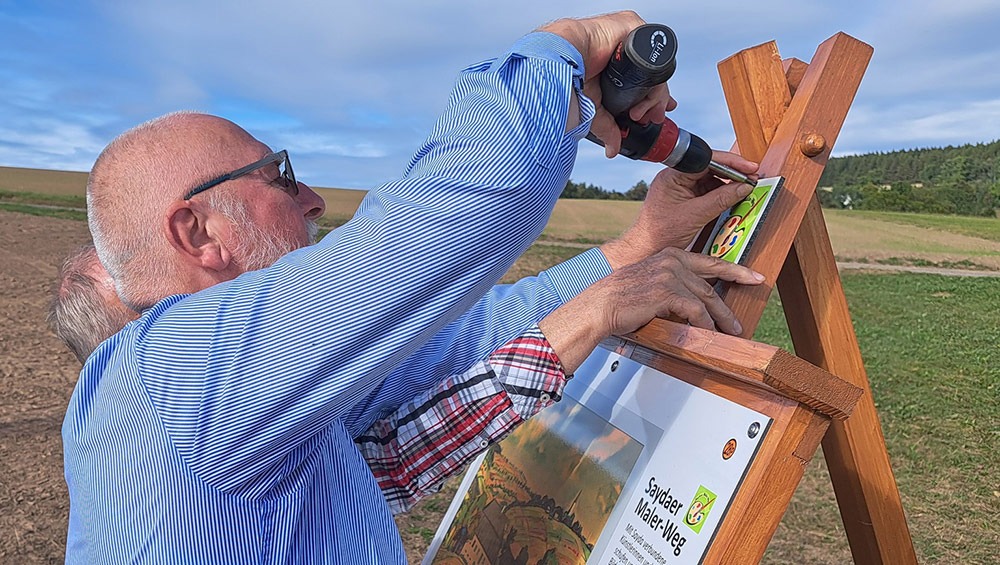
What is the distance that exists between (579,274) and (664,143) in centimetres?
56

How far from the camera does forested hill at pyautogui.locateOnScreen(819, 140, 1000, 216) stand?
29.1 m

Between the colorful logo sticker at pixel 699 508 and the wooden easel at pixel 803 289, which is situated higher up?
the wooden easel at pixel 803 289

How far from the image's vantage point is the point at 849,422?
1602mm

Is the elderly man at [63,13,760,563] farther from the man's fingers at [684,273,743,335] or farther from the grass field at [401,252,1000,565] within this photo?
the grass field at [401,252,1000,565]

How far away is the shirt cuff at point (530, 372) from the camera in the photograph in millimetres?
1554

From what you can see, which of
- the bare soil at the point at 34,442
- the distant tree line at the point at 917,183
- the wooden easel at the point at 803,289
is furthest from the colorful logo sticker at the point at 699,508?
the distant tree line at the point at 917,183

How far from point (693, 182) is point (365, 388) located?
3.51ft

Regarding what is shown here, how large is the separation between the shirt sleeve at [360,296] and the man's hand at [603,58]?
16 cm

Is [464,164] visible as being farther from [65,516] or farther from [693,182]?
[65,516]

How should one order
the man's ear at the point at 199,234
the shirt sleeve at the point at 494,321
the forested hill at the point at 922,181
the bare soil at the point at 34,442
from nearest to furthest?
the man's ear at the point at 199,234, the shirt sleeve at the point at 494,321, the bare soil at the point at 34,442, the forested hill at the point at 922,181

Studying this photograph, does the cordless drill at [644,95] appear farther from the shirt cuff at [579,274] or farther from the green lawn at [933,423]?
the green lawn at [933,423]

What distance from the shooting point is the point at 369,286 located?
1.00 meters

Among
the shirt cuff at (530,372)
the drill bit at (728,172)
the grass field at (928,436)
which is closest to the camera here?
the shirt cuff at (530,372)

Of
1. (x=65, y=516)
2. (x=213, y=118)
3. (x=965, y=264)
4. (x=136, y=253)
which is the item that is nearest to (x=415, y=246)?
(x=136, y=253)
